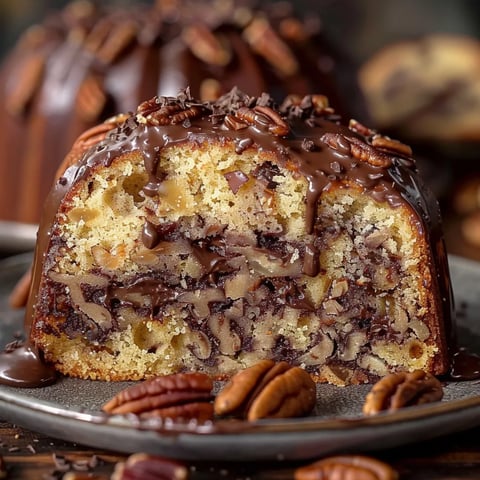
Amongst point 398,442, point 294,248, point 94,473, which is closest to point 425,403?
point 398,442

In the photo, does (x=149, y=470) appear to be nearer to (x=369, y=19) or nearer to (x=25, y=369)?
(x=25, y=369)

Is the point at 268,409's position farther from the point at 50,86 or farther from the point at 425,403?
the point at 50,86

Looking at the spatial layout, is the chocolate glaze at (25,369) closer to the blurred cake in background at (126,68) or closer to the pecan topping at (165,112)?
the pecan topping at (165,112)

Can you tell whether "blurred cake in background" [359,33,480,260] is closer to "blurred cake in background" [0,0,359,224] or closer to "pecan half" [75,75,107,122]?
"blurred cake in background" [0,0,359,224]

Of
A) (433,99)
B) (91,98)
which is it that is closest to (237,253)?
(91,98)

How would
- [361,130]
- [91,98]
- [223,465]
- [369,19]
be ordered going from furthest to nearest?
1. [369,19]
2. [91,98]
3. [361,130]
4. [223,465]

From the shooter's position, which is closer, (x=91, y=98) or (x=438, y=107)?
(x=91, y=98)

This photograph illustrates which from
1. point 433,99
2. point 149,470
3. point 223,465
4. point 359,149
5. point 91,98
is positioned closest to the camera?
point 149,470

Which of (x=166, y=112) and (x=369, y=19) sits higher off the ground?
(x=369, y=19)
